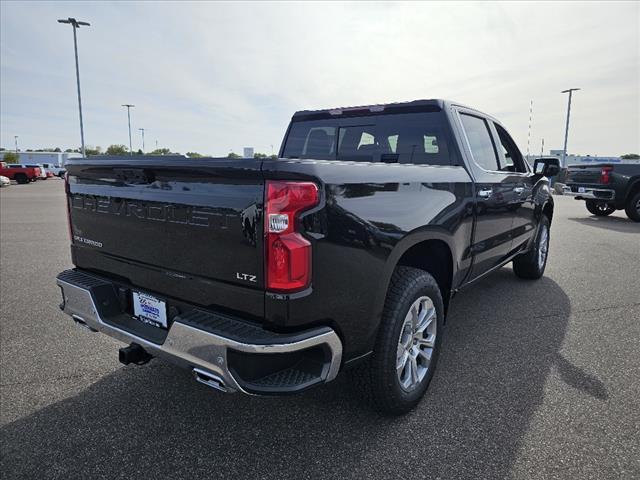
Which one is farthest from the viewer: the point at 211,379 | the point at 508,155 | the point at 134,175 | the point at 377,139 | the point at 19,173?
the point at 19,173

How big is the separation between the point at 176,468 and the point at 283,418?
64cm

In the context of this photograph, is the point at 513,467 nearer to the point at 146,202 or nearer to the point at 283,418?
the point at 283,418

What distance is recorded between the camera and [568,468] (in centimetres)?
209

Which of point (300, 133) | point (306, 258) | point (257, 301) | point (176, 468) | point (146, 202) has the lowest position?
point (176, 468)

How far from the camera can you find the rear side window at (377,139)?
3314 millimetres

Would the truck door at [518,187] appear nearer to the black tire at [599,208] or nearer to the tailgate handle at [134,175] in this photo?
the tailgate handle at [134,175]

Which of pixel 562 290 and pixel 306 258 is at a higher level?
pixel 306 258

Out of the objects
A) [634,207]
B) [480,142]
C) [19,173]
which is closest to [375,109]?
[480,142]

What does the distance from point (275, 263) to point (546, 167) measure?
4.07 m

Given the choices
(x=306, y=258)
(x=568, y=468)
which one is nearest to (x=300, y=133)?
(x=306, y=258)

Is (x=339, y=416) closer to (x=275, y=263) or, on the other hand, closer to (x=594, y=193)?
(x=275, y=263)

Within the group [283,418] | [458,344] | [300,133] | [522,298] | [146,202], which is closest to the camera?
[146,202]

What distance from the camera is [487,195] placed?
11.0ft

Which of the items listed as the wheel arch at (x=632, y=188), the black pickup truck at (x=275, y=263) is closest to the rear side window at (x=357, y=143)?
the black pickup truck at (x=275, y=263)
